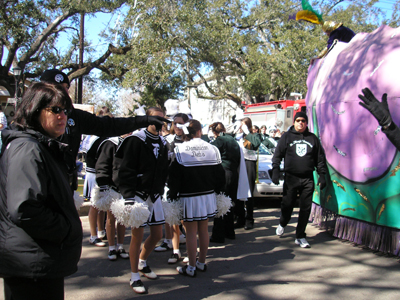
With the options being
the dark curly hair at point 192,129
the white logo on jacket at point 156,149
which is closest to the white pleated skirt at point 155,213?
the white logo on jacket at point 156,149

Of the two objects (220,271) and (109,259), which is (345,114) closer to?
(220,271)

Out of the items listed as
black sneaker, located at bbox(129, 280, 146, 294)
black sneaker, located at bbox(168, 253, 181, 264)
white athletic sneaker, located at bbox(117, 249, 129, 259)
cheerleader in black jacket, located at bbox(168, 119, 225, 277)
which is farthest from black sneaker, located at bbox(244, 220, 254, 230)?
black sneaker, located at bbox(129, 280, 146, 294)

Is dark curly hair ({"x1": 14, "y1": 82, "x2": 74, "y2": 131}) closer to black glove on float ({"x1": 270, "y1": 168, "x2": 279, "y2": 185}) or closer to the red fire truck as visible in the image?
black glove on float ({"x1": 270, "y1": 168, "x2": 279, "y2": 185})

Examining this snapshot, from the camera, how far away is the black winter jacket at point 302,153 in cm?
550

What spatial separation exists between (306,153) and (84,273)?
3.63m

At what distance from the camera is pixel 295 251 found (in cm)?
527

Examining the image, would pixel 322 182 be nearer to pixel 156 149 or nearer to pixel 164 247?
pixel 164 247

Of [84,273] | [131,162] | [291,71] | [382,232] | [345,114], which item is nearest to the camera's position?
[131,162]

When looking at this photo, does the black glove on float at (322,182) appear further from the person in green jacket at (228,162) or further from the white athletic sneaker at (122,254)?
the white athletic sneaker at (122,254)

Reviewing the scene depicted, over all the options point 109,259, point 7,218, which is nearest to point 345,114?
point 109,259

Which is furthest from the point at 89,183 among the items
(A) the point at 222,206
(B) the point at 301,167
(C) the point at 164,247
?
(B) the point at 301,167

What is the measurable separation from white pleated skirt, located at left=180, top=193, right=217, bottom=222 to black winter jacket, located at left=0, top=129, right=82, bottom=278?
2242mm

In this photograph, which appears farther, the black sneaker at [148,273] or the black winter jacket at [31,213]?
the black sneaker at [148,273]

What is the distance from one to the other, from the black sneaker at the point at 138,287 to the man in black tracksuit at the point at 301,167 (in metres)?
Answer: 2.74
